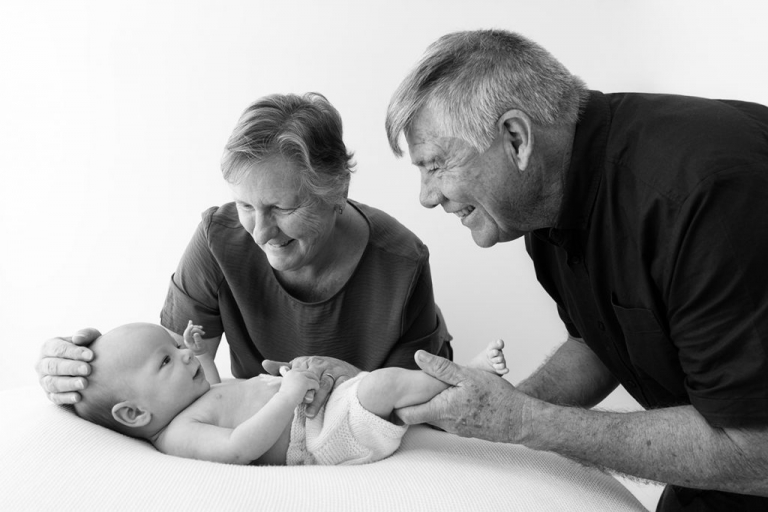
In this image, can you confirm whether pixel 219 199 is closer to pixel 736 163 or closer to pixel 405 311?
pixel 405 311

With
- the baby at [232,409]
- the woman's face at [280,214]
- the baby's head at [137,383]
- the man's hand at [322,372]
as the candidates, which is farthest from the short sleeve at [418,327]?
the baby's head at [137,383]

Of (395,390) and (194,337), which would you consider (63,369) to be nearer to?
(194,337)

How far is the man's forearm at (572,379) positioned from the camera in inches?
77.9

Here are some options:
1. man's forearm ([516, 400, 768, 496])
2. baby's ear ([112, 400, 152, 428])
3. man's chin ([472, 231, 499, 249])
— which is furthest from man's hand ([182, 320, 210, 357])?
man's forearm ([516, 400, 768, 496])

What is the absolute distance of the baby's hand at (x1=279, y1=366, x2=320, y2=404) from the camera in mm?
1690

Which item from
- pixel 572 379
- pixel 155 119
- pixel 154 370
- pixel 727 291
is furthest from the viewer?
pixel 155 119

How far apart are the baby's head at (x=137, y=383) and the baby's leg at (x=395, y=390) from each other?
0.45m

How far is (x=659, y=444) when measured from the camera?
1507 millimetres

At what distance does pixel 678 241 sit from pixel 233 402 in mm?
1080

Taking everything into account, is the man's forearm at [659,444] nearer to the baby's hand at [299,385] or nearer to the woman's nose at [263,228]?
the baby's hand at [299,385]

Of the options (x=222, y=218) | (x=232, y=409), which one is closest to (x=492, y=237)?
(x=232, y=409)

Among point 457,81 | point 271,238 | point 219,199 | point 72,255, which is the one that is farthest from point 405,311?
point 72,255

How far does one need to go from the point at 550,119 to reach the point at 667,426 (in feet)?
2.19

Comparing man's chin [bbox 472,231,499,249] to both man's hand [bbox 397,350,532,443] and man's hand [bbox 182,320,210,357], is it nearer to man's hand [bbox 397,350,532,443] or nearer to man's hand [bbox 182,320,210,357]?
→ man's hand [bbox 397,350,532,443]
